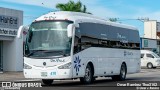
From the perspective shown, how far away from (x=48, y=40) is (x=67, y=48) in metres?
0.98

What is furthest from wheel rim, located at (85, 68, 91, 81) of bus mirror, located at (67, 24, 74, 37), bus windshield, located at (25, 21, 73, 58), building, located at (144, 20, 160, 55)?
building, located at (144, 20, 160, 55)

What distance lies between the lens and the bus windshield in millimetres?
19672

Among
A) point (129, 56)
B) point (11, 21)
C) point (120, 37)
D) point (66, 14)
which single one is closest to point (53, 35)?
point (66, 14)

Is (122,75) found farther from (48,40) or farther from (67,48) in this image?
(48,40)

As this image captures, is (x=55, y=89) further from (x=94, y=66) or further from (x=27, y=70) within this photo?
(x=94, y=66)

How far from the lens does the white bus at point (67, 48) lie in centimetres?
1956

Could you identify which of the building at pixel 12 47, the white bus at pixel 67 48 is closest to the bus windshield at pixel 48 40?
→ the white bus at pixel 67 48

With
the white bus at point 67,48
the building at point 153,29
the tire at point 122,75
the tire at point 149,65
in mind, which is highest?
the building at point 153,29

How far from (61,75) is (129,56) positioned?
28.3 feet

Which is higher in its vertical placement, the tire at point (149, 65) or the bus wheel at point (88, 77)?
the bus wheel at point (88, 77)

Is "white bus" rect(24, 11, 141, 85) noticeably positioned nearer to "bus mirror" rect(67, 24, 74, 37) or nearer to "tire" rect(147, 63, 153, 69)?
"bus mirror" rect(67, 24, 74, 37)

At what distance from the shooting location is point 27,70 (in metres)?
20.0

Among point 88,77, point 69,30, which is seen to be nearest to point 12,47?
point 88,77

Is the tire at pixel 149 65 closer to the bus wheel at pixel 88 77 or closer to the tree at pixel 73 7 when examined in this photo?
the tree at pixel 73 7
